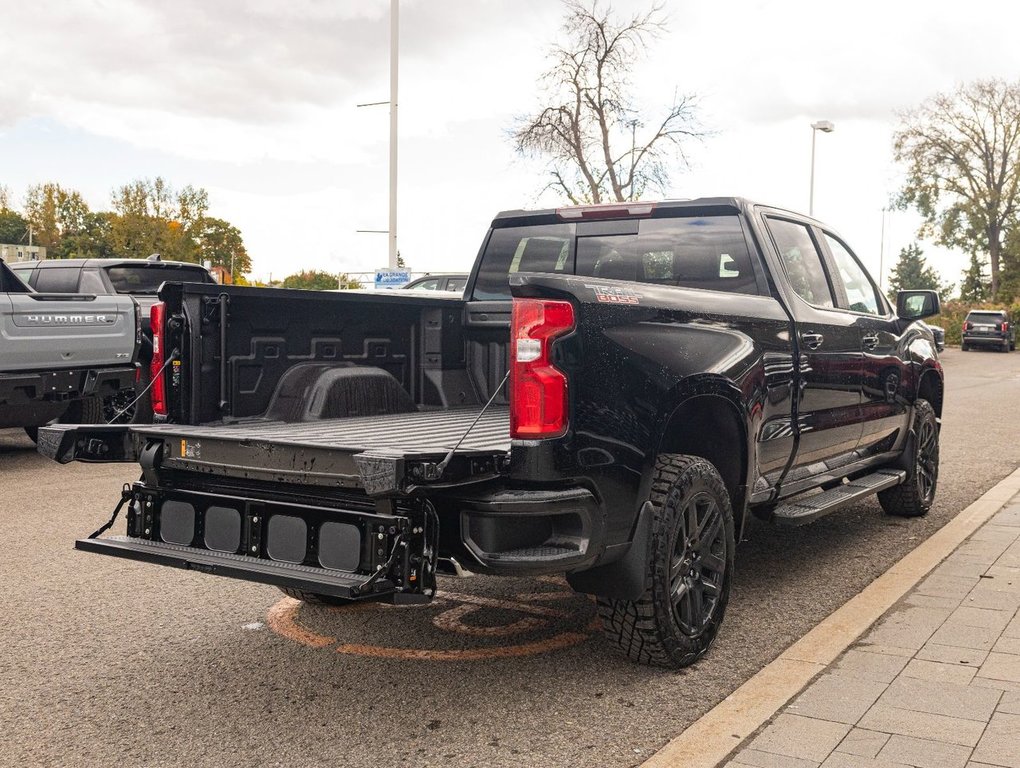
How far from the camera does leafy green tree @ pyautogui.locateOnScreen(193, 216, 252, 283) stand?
105750 mm

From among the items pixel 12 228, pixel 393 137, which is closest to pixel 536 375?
pixel 393 137

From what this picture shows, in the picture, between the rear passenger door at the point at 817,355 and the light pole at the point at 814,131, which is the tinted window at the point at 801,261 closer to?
the rear passenger door at the point at 817,355

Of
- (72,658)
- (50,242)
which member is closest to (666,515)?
(72,658)


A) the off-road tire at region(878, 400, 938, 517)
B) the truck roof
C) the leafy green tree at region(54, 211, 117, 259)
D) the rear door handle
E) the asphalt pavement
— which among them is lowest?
the asphalt pavement

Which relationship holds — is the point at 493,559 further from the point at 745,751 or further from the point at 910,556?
the point at 910,556

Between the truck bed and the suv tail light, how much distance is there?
0.42 feet

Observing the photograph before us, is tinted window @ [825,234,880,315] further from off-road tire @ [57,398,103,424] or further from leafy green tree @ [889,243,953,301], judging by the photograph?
leafy green tree @ [889,243,953,301]

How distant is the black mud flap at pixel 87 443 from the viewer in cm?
437

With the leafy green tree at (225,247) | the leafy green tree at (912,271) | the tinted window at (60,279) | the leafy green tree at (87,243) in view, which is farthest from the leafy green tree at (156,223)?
the leafy green tree at (912,271)

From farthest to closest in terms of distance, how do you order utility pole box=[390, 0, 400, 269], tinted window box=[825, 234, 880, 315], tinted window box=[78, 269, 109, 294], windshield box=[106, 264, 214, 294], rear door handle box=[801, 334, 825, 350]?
utility pole box=[390, 0, 400, 269], windshield box=[106, 264, 214, 294], tinted window box=[78, 269, 109, 294], tinted window box=[825, 234, 880, 315], rear door handle box=[801, 334, 825, 350]

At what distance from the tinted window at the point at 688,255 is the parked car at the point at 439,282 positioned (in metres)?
11.7

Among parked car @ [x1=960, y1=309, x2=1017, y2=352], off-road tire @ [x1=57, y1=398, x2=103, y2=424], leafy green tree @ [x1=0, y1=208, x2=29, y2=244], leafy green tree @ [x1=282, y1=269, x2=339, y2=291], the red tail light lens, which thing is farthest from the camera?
leafy green tree @ [x1=0, y1=208, x2=29, y2=244]

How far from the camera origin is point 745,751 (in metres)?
3.50

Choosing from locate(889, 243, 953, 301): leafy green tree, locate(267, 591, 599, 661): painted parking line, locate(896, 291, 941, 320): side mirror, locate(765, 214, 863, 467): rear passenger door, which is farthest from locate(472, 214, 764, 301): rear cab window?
locate(889, 243, 953, 301): leafy green tree
